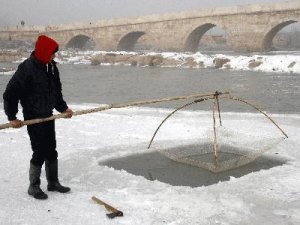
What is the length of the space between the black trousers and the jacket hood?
0.85 metres

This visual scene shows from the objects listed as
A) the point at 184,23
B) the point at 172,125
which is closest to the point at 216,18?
the point at 184,23

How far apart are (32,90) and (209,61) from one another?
30904 mm

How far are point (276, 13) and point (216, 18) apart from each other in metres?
7.90

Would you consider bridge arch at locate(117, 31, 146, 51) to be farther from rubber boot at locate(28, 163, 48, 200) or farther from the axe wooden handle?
the axe wooden handle

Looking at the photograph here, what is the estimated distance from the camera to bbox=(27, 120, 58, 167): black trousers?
16.6 ft

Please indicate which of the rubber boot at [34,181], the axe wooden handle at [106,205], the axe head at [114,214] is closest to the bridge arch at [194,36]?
the rubber boot at [34,181]

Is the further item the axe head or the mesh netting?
the mesh netting

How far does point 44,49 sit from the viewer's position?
4926 millimetres

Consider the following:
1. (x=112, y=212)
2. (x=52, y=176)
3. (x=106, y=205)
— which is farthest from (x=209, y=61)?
(x=112, y=212)

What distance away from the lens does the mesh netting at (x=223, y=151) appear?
259 inches

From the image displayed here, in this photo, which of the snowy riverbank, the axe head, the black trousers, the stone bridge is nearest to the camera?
the axe head

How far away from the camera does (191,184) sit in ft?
19.0

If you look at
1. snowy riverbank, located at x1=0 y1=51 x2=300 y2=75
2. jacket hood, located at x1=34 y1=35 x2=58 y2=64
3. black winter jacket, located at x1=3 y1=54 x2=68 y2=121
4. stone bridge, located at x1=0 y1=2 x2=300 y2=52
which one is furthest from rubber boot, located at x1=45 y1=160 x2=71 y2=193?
stone bridge, located at x1=0 y1=2 x2=300 y2=52

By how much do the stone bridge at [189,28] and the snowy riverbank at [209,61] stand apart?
24.4 ft
